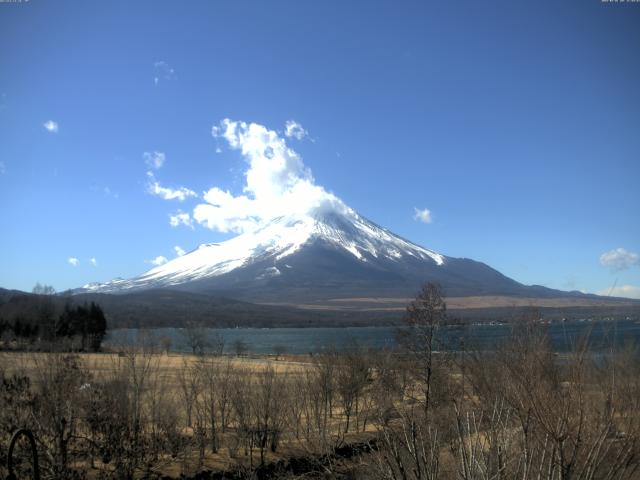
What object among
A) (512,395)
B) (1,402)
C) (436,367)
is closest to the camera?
(512,395)

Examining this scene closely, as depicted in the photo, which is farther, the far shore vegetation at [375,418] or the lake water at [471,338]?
the lake water at [471,338]

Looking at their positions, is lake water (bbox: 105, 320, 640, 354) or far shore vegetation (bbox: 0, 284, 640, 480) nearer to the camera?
far shore vegetation (bbox: 0, 284, 640, 480)

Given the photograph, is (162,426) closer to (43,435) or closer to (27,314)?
(43,435)

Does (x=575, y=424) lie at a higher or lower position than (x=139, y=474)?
higher

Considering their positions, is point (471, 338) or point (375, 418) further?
point (471, 338)

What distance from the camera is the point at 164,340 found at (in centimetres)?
6512

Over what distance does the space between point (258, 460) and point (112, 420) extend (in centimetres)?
614

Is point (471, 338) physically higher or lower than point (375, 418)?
higher

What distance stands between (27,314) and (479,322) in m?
116

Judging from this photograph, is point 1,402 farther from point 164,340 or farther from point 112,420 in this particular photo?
point 164,340

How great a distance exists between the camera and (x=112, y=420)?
539 inches

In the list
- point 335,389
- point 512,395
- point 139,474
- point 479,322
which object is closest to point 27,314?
point 335,389

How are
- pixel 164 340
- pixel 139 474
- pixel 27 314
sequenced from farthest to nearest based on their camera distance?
pixel 27 314, pixel 164 340, pixel 139 474

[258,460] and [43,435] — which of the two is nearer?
[43,435]
